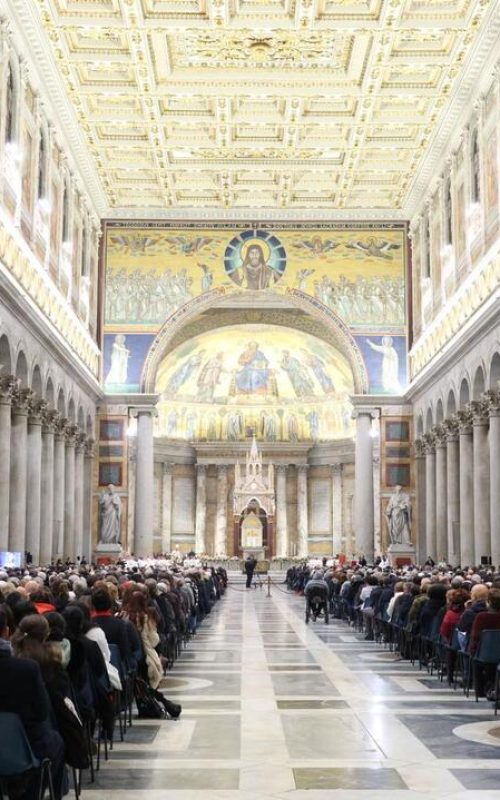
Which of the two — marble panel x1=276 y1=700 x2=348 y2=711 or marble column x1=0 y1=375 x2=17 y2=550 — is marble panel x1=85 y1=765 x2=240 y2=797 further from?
marble column x1=0 y1=375 x2=17 y2=550

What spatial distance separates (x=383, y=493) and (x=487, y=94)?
1996cm

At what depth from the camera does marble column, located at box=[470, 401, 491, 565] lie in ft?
115

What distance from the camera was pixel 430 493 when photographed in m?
45.1

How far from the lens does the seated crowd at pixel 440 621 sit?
14.3 m

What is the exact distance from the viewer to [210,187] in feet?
155

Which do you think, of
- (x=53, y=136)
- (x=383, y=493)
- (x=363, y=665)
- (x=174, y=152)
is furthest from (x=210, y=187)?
(x=363, y=665)

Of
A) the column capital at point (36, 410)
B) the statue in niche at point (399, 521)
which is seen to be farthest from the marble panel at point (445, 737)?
the statue in niche at point (399, 521)

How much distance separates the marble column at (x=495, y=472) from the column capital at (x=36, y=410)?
47.8 feet

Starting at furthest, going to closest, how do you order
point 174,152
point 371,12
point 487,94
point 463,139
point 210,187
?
point 210,187, point 174,152, point 463,139, point 487,94, point 371,12

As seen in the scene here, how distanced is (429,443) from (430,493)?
2.11 m

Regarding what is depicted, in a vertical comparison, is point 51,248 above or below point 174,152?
below

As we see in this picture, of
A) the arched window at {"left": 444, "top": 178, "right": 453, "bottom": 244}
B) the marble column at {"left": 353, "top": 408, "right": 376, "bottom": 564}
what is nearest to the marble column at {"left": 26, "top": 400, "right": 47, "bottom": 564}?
the arched window at {"left": 444, "top": 178, "right": 453, "bottom": 244}

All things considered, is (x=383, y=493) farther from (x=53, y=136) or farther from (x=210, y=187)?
(x=53, y=136)

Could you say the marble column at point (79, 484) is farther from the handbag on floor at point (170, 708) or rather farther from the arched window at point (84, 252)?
the handbag on floor at point (170, 708)
